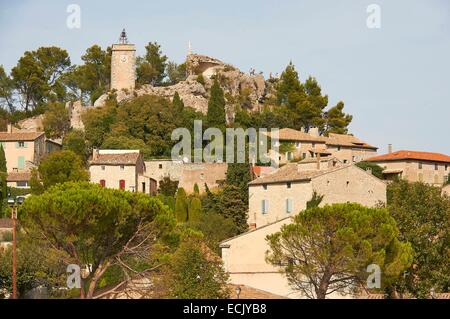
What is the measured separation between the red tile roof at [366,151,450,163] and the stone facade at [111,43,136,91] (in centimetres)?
1916

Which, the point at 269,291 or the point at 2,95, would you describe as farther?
the point at 2,95

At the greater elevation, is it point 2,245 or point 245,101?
point 245,101

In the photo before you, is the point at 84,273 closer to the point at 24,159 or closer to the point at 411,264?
the point at 411,264

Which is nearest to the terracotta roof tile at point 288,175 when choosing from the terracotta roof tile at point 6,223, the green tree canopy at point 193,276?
the terracotta roof tile at point 6,223

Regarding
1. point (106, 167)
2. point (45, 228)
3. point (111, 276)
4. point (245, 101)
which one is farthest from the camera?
point (245, 101)

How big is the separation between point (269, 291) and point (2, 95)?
149 ft

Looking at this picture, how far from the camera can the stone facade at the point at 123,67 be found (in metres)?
78.6

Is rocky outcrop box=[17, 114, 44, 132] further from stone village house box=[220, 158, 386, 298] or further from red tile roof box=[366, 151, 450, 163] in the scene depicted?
stone village house box=[220, 158, 386, 298]

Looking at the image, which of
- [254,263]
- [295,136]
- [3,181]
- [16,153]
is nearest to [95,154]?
[16,153]

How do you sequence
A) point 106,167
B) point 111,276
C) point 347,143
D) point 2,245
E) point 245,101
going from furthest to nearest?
point 245,101
point 347,143
point 106,167
point 2,245
point 111,276

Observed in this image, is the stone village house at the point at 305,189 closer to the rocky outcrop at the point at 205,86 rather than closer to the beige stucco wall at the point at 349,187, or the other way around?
the beige stucco wall at the point at 349,187

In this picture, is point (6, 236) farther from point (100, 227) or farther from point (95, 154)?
point (95, 154)

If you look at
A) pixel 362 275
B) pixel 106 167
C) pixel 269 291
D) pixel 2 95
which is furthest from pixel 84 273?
pixel 2 95

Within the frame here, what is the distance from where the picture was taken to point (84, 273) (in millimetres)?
42094
